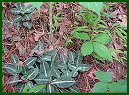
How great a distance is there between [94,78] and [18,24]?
0.91m

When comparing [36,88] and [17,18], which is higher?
[17,18]

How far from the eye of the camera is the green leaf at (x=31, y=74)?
210 cm

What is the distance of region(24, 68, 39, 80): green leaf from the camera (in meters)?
2.10

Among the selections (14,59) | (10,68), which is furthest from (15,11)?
(10,68)

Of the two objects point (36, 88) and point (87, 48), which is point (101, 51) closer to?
point (87, 48)

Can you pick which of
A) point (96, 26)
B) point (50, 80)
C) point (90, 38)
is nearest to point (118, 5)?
point (96, 26)

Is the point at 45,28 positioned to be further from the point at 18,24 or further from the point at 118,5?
the point at 118,5

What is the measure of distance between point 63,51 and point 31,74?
0.40m

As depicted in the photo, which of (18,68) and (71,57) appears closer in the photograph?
(18,68)

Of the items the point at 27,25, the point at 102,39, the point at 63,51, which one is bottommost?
the point at 63,51

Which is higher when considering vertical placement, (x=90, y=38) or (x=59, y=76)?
(x=90, y=38)

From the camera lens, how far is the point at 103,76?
208cm

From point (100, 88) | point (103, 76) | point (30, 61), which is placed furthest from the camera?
point (30, 61)

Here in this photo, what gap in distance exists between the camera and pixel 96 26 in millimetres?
2553
